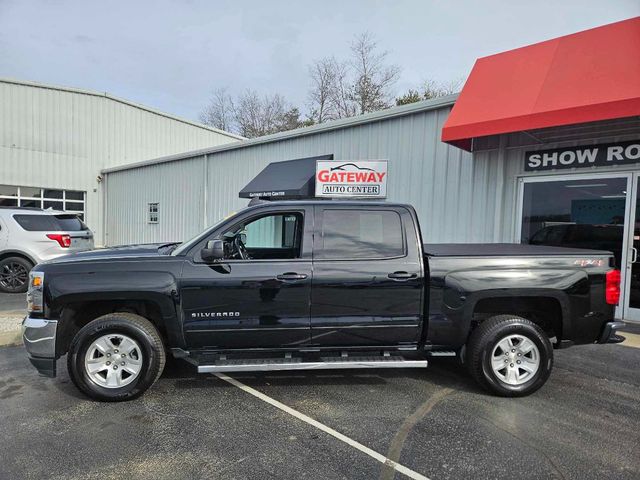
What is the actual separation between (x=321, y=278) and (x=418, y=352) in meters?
1.26

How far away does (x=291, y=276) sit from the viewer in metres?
3.94

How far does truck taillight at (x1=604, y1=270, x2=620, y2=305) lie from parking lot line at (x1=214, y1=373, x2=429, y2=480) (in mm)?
2677

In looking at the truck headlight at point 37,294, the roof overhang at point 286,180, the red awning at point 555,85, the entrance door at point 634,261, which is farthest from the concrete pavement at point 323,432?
the roof overhang at point 286,180

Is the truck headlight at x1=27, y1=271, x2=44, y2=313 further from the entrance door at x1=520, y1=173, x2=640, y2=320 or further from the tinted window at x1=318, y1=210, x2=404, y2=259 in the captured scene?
the entrance door at x1=520, y1=173, x2=640, y2=320

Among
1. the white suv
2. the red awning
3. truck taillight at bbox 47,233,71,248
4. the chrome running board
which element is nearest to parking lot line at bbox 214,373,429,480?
the chrome running board

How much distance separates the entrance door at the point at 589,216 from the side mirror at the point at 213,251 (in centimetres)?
645

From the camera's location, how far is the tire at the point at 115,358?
376 cm

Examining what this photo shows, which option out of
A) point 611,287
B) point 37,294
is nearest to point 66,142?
point 37,294

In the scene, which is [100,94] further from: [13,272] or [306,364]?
[306,364]

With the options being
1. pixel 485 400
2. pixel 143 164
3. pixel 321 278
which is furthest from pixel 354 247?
pixel 143 164

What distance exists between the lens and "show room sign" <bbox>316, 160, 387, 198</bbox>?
385 inches

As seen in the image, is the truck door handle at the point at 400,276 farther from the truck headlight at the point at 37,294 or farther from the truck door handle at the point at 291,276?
the truck headlight at the point at 37,294

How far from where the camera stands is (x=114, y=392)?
3.79m

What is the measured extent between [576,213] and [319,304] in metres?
5.89
